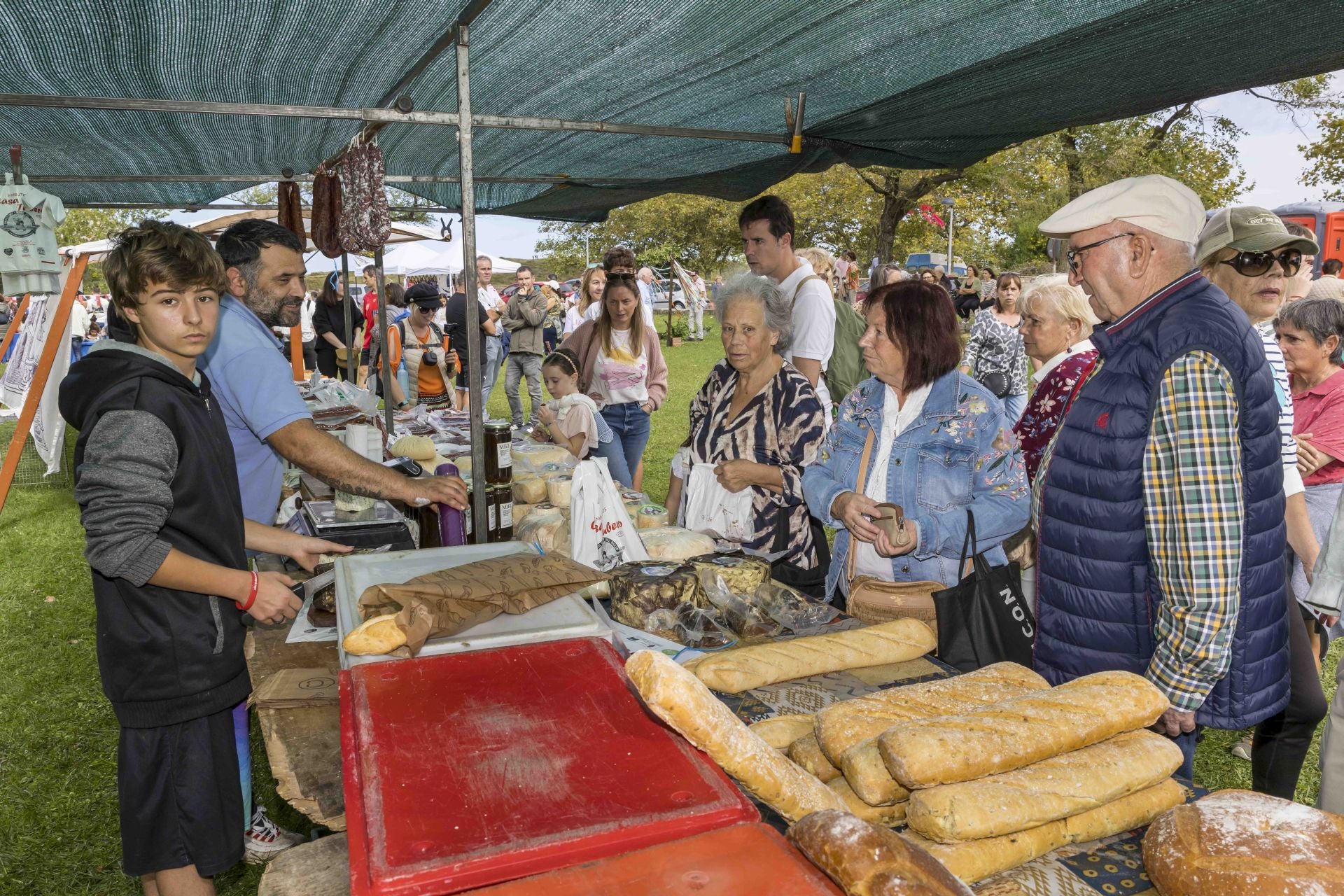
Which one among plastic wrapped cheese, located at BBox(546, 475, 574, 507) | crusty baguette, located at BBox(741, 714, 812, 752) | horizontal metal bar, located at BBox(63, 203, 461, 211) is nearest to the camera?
crusty baguette, located at BBox(741, 714, 812, 752)

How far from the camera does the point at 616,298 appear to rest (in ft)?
20.0

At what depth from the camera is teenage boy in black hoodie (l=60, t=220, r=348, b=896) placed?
1.96 m

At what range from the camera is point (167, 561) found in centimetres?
200

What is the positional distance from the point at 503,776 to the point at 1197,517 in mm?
1525

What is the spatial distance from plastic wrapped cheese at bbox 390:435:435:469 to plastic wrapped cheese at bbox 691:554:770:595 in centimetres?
240

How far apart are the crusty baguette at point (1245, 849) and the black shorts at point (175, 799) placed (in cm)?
213

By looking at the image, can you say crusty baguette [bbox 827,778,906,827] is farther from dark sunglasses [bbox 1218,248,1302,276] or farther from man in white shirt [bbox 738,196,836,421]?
man in white shirt [bbox 738,196,836,421]

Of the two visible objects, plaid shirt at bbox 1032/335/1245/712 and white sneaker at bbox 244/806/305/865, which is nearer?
plaid shirt at bbox 1032/335/1245/712

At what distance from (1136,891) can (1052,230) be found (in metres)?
1.44

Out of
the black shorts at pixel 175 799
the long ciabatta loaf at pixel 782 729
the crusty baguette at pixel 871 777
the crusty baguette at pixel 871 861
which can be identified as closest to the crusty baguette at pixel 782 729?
the long ciabatta loaf at pixel 782 729

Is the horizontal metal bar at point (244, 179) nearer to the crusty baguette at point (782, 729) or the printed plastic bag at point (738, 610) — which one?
the printed plastic bag at point (738, 610)

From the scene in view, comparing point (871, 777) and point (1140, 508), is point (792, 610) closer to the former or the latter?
point (1140, 508)

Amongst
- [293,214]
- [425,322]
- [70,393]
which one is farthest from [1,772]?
[425,322]

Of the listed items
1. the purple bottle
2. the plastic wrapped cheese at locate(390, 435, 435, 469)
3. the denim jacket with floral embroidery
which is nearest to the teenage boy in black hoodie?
the purple bottle
